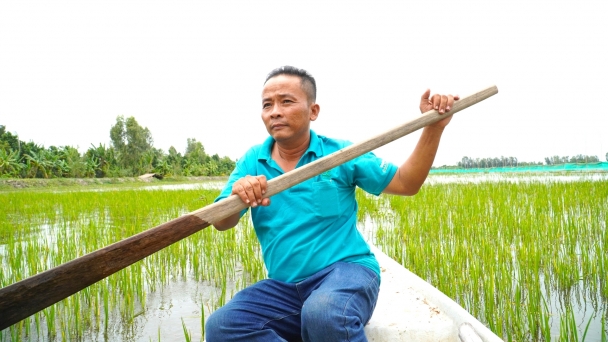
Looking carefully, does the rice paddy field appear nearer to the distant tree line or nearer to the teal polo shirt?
the teal polo shirt

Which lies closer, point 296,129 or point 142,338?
point 296,129

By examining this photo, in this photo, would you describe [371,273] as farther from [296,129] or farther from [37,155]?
[37,155]

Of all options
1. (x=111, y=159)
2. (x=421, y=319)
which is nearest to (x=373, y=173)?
(x=421, y=319)

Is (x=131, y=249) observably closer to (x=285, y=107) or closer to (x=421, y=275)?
(x=285, y=107)

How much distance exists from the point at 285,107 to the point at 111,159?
25.0m

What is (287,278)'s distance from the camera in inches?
49.8

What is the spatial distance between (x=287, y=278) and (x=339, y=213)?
27 cm

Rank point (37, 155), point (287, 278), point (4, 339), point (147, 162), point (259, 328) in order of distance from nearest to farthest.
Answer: point (259, 328) < point (287, 278) < point (4, 339) < point (37, 155) < point (147, 162)

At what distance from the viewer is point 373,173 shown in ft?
4.39

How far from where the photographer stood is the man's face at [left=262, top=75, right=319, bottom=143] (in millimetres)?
1314

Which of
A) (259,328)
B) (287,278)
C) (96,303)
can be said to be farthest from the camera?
(96,303)

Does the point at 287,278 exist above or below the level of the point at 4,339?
above

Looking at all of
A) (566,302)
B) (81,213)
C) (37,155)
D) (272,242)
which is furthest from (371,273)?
(37,155)

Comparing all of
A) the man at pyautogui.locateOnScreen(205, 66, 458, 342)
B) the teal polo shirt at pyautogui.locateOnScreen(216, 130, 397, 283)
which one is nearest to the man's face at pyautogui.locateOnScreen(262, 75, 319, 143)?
the man at pyautogui.locateOnScreen(205, 66, 458, 342)
